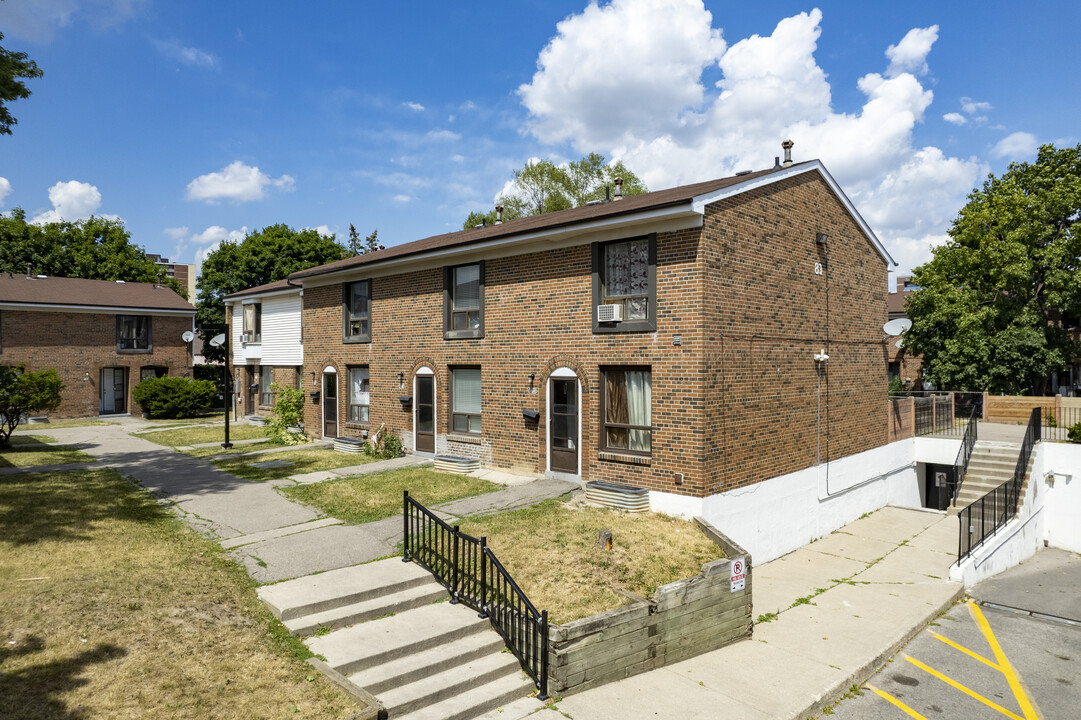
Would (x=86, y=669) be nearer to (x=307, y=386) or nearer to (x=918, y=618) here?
(x=918, y=618)

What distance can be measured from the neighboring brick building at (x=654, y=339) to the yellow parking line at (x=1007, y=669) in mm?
4075

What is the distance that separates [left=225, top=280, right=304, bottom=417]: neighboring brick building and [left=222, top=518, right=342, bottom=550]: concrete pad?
48.2 ft

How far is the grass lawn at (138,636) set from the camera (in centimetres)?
564

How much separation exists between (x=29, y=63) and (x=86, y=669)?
12.9 meters

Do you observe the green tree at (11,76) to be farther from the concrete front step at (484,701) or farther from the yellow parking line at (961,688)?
the yellow parking line at (961,688)

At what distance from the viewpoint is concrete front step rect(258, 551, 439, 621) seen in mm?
7508

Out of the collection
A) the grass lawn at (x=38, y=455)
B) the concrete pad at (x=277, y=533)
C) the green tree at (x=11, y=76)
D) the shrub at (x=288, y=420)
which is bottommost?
the concrete pad at (x=277, y=533)

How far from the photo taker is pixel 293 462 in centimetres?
1656

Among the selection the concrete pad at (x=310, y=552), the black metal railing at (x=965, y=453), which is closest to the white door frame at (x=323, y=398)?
the concrete pad at (x=310, y=552)

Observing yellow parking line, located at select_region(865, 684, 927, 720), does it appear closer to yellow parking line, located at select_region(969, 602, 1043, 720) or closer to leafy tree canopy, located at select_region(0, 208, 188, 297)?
yellow parking line, located at select_region(969, 602, 1043, 720)

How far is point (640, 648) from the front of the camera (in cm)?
786

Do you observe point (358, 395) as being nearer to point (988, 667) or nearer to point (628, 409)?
point (628, 409)

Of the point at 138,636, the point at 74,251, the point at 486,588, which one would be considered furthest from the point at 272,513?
the point at 74,251

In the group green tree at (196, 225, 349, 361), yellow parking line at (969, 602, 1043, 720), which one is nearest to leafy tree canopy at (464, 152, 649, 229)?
green tree at (196, 225, 349, 361)
